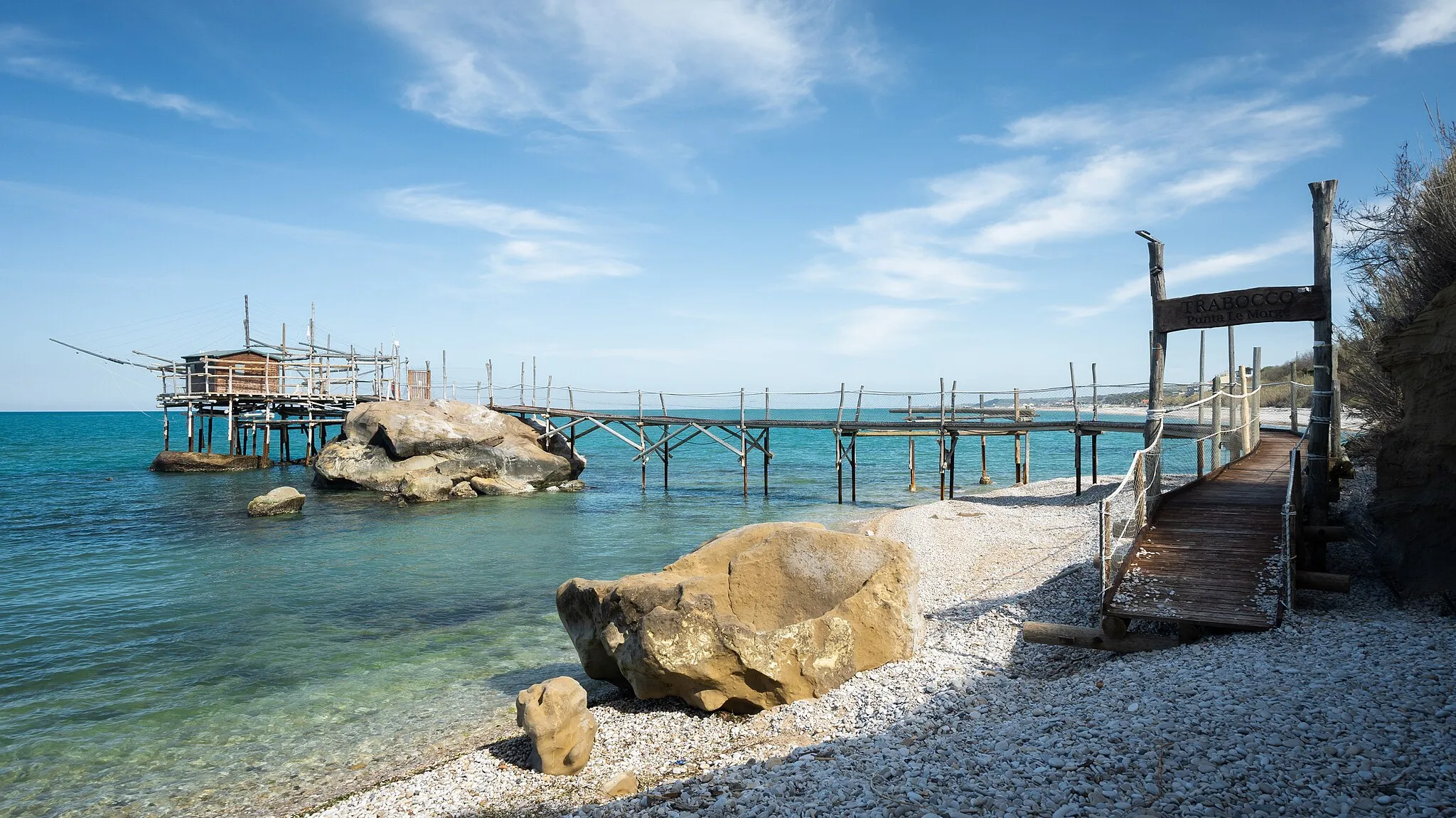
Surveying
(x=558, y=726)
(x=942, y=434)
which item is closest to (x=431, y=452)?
(x=942, y=434)

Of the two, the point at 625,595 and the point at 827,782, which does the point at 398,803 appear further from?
the point at 827,782

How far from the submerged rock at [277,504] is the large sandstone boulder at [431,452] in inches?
150

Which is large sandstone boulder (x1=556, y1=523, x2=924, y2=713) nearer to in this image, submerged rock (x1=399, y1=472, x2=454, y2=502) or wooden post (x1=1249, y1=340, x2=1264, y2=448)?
wooden post (x1=1249, y1=340, x2=1264, y2=448)

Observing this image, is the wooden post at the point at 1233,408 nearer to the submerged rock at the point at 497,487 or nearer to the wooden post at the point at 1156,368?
the wooden post at the point at 1156,368

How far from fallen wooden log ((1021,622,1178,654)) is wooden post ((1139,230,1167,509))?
3.24 metres

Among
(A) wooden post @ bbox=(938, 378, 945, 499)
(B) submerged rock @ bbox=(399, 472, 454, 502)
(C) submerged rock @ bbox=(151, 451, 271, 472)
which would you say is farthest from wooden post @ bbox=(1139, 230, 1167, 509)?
(C) submerged rock @ bbox=(151, 451, 271, 472)

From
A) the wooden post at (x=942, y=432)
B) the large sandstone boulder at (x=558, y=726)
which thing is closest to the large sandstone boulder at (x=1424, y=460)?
the large sandstone boulder at (x=558, y=726)

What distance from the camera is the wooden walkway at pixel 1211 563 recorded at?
737 cm

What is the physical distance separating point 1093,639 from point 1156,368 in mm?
4518

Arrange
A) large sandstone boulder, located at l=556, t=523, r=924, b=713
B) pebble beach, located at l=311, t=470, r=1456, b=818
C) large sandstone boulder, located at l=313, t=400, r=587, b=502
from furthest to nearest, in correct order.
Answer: large sandstone boulder, located at l=313, t=400, r=587, b=502, large sandstone boulder, located at l=556, t=523, r=924, b=713, pebble beach, located at l=311, t=470, r=1456, b=818

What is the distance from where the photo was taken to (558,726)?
6895 millimetres

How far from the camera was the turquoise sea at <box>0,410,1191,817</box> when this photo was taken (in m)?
7.69

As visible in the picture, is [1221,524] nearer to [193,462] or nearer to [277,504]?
[277,504]

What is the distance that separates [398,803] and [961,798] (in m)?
4.68
